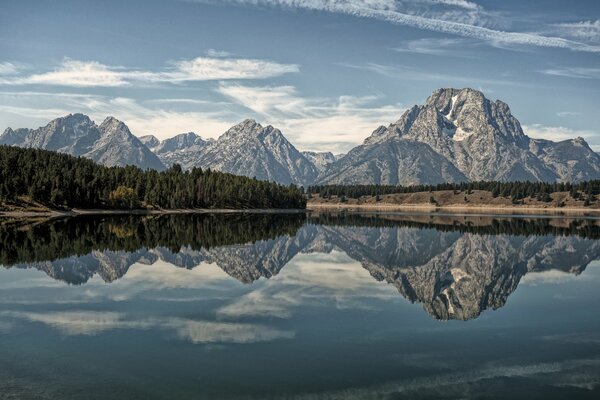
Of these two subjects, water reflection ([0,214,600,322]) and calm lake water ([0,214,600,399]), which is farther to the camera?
water reflection ([0,214,600,322])

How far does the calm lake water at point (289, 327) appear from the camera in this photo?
23.9 metres

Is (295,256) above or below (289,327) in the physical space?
below

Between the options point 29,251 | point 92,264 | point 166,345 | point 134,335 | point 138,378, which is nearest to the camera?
point 138,378

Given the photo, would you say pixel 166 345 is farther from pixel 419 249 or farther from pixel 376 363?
pixel 419 249

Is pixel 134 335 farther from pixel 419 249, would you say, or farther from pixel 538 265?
pixel 419 249

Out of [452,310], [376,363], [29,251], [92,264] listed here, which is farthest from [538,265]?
[29,251]

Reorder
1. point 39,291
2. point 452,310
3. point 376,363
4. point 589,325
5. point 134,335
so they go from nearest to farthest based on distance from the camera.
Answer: point 376,363 → point 134,335 → point 589,325 → point 452,310 → point 39,291

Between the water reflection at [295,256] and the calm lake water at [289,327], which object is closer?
the calm lake water at [289,327]

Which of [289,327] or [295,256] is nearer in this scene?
[289,327]

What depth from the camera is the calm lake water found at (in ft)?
78.3

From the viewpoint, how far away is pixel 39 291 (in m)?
47.7

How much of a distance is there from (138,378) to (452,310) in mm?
27705

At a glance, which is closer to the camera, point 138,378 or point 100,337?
point 138,378

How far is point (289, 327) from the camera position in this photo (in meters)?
35.6
